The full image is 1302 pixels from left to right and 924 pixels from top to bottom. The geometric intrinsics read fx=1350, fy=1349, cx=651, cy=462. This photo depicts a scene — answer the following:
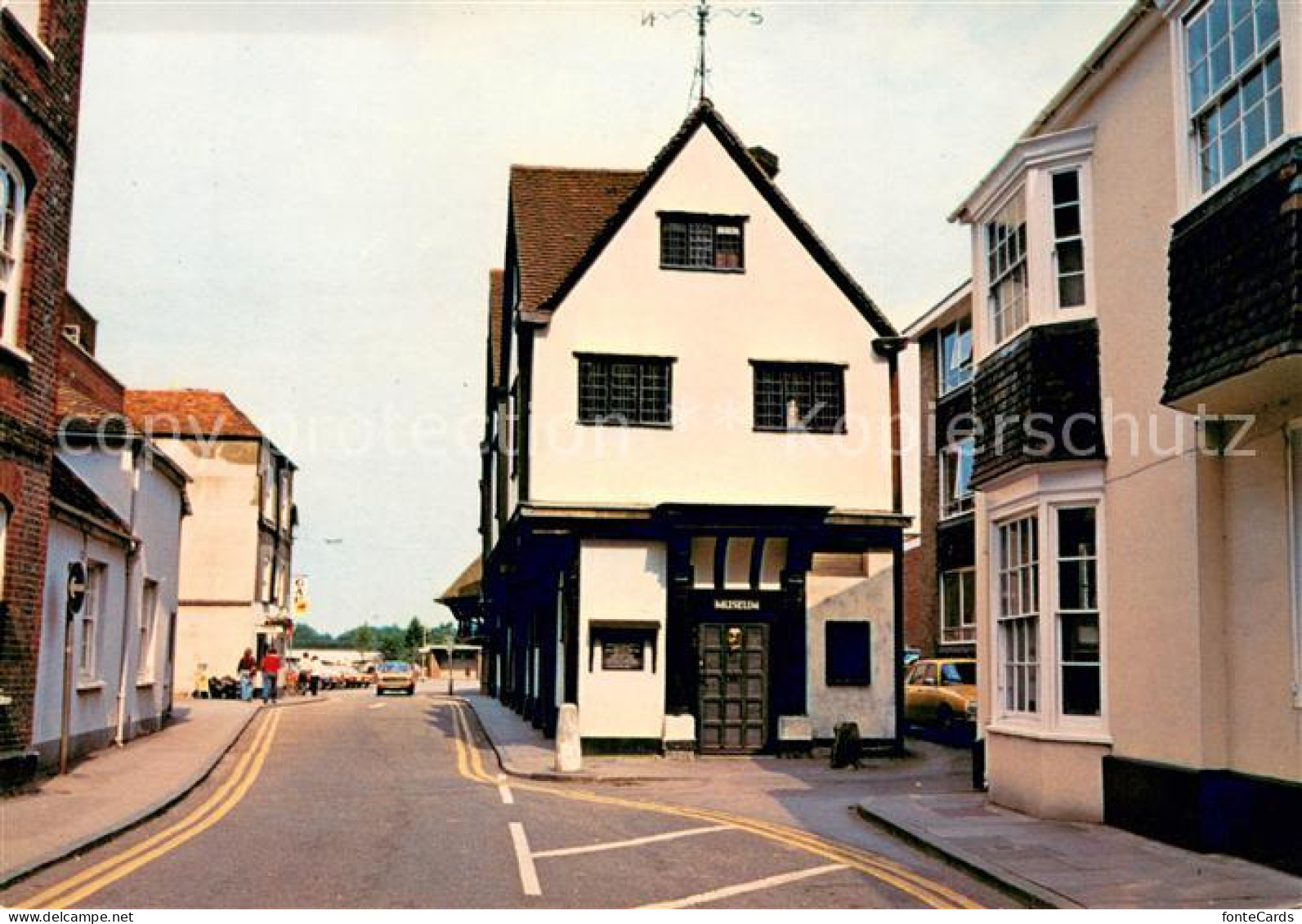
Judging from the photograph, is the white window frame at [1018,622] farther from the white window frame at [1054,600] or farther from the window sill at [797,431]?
the window sill at [797,431]

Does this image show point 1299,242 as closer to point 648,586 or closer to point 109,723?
point 648,586

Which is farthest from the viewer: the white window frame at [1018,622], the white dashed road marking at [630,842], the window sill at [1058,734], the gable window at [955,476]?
the gable window at [955,476]

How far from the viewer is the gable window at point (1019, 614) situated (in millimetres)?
15117

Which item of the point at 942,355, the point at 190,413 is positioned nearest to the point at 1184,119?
the point at 942,355

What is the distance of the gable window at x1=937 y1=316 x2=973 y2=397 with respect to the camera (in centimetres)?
3853

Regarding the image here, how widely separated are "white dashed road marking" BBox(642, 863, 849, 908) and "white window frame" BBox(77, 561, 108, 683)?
1365 centimetres

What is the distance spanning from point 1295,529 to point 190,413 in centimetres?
5202

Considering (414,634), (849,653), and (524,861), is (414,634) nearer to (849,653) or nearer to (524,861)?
(849,653)

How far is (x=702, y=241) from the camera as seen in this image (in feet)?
84.5

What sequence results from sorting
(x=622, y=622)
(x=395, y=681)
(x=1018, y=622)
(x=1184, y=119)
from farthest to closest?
(x=395, y=681)
(x=622, y=622)
(x=1018, y=622)
(x=1184, y=119)

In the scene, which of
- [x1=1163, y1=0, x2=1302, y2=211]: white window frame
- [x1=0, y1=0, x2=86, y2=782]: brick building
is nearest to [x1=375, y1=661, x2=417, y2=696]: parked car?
[x1=0, y1=0, x2=86, y2=782]: brick building

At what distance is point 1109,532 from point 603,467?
1189cm

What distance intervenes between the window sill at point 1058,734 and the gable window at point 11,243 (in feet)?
40.8

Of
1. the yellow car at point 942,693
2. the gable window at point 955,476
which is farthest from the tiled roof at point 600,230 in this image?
the gable window at point 955,476
